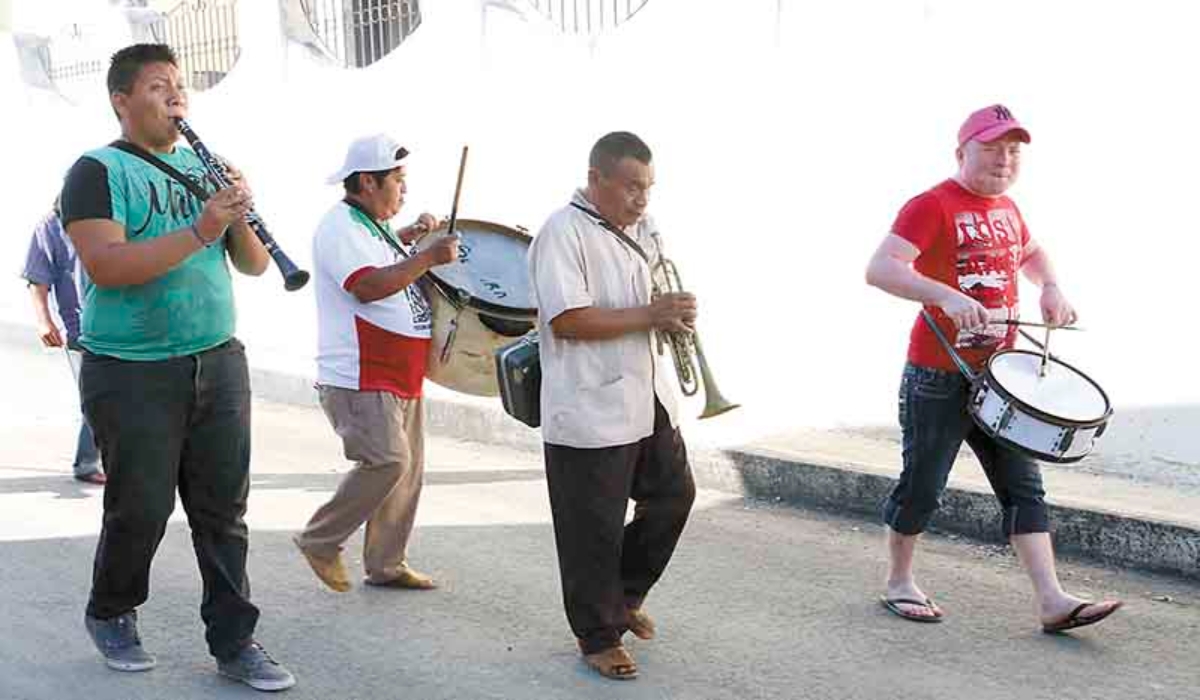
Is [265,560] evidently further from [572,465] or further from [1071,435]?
[1071,435]

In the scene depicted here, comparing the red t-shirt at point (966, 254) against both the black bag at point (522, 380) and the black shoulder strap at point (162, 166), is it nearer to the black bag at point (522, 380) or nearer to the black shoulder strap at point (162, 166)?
the black bag at point (522, 380)

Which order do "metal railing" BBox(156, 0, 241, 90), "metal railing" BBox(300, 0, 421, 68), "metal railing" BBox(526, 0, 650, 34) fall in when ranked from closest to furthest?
"metal railing" BBox(526, 0, 650, 34), "metal railing" BBox(300, 0, 421, 68), "metal railing" BBox(156, 0, 241, 90)

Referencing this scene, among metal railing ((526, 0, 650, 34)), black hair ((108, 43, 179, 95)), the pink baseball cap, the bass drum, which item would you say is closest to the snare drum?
the pink baseball cap

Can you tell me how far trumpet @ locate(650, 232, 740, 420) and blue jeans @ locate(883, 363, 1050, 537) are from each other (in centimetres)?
74

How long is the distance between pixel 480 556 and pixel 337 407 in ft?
3.75

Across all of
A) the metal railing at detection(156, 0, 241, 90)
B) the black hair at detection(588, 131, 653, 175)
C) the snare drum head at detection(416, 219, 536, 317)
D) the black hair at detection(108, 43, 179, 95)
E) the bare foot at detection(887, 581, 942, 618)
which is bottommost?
the bare foot at detection(887, 581, 942, 618)

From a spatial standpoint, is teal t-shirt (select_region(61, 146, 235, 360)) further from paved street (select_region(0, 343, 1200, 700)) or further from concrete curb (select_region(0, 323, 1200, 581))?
concrete curb (select_region(0, 323, 1200, 581))

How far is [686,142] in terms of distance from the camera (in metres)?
8.86

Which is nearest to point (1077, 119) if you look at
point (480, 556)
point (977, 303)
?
point (977, 303)

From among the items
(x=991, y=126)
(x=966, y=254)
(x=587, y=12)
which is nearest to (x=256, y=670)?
(x=966, y=254)

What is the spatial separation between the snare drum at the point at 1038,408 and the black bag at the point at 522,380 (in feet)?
4.38

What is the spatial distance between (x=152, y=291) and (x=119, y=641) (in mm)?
1098

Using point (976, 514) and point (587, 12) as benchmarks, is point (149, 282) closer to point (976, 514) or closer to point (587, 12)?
point (976, 514)

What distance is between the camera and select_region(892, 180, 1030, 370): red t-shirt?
4949 mm
